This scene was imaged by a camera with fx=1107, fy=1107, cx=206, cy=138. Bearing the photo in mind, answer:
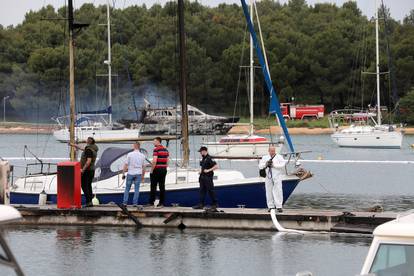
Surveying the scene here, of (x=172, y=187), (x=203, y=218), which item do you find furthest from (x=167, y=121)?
(x=203, y=218)

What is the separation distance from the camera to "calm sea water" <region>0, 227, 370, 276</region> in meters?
21.8

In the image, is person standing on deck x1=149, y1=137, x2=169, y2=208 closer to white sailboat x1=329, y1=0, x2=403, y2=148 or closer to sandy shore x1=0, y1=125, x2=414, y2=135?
white sailboat x1=329, y1=0, x2=403, y2=148

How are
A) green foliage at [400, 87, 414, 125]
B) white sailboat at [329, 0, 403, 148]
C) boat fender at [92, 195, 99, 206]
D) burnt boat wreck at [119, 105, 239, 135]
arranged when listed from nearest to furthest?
boat fender at [92, 195, 99, 206] → white sailboat at [329, 0, 403, 148] → burnt boat wreck at [119, 105, 239, 135] → green foliage at [400, 87, 414, 125]

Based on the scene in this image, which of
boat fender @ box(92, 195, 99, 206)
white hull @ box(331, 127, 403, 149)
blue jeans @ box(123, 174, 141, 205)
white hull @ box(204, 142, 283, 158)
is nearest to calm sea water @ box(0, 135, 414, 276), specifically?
blue jeans @ box(123, 174, 141, 205)

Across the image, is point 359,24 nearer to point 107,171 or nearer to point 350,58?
point 350,58

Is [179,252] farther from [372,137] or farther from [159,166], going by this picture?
[372,137]

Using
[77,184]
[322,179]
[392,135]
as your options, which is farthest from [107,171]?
[392,135]

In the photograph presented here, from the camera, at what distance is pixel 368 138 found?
282 ft

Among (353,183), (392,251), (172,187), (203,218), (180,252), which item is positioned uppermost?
(392,251)

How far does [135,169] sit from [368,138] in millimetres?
60627

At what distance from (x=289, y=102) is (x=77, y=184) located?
306ft

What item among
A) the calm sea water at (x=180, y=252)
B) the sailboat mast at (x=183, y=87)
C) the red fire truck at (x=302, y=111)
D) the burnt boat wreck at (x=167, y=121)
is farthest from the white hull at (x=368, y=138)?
the calm sea water at (x=180, y=252)

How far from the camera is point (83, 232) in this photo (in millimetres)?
26406

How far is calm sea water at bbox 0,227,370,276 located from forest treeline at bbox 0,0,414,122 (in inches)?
3098
